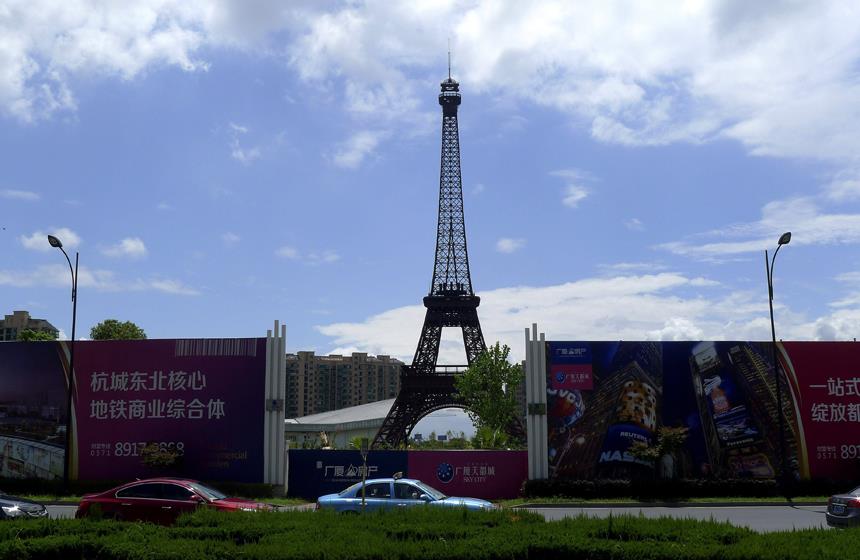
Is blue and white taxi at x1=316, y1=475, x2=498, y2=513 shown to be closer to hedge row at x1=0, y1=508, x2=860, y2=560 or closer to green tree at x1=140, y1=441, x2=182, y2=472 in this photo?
hedge row at x1=0, y1=508, x2=860, y2=560

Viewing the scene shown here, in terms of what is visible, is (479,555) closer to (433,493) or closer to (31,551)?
(31,551)

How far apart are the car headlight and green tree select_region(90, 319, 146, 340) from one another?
46.8m

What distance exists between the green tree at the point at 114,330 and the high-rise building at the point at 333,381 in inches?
3429

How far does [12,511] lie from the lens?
16.4m

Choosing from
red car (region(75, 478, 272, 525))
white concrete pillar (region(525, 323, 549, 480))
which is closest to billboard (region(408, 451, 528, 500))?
white concrete pillar (region(525, 323, 549, 480))

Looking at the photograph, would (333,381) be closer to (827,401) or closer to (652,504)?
(827,401)

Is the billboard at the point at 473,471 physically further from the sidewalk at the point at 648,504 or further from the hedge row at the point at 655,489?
the sidewalk at the point at 648,504

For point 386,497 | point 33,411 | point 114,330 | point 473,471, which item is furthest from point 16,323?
point 386,497

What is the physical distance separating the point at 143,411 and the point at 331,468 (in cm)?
736

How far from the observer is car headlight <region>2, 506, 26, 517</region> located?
16.3 meters

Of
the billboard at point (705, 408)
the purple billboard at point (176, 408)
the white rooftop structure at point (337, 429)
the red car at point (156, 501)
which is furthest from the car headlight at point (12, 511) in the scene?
the white rooftop structure at point (337, 429)

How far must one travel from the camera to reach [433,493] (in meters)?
17.2

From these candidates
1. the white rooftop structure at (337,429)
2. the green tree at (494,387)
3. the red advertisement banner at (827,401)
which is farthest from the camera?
the white rooftop structure at (337,429)

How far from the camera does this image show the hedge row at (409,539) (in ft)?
32.5
